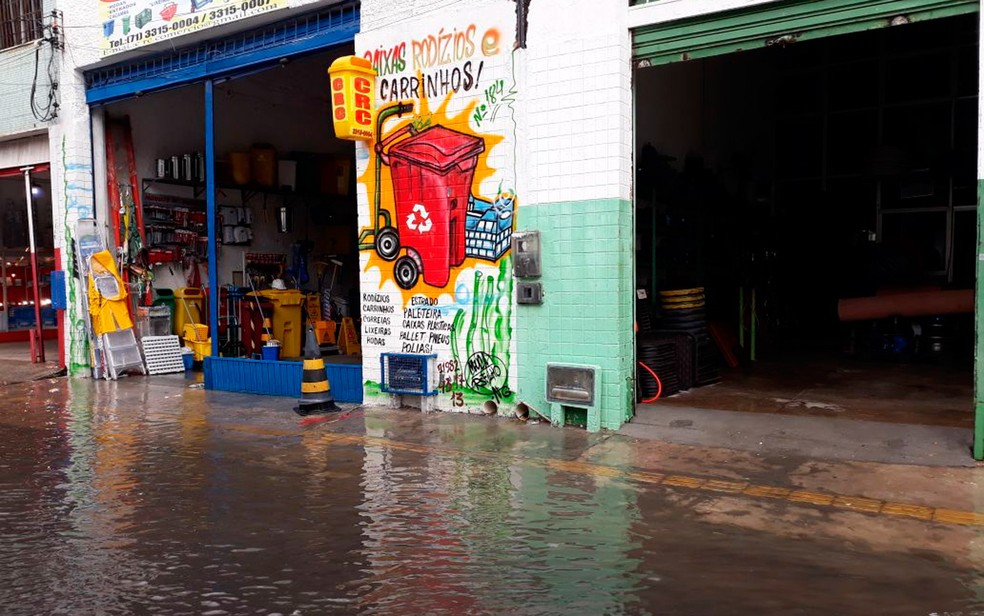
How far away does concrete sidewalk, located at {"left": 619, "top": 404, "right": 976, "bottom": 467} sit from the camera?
6.34 metres

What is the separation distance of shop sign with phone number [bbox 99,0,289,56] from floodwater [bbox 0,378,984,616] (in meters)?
5.74

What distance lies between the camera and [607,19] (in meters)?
7.46

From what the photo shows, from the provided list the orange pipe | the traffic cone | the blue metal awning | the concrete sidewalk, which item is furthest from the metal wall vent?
the orange pipe

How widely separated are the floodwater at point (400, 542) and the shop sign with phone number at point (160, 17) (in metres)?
5.74

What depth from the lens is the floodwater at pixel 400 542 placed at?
3.92 meters

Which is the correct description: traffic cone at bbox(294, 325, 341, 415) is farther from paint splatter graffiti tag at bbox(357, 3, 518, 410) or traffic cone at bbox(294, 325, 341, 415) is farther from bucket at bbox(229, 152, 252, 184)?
bucket at bbox(229, 152, 252, 184)

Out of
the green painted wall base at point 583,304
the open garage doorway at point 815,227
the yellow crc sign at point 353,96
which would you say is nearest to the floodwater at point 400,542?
the green painted wall base at point 583,304

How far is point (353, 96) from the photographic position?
8805mm

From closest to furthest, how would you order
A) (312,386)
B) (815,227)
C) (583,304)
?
(583,304) → (312,386) → (815,227)

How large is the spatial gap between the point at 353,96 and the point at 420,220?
160 centimetres

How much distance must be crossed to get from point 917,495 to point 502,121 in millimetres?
5110

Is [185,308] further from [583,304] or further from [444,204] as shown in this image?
[583,304]

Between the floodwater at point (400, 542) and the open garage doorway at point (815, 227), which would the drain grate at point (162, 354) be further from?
the open garage doorway at point (815, 227)

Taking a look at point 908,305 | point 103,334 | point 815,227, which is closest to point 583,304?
point 908,305
